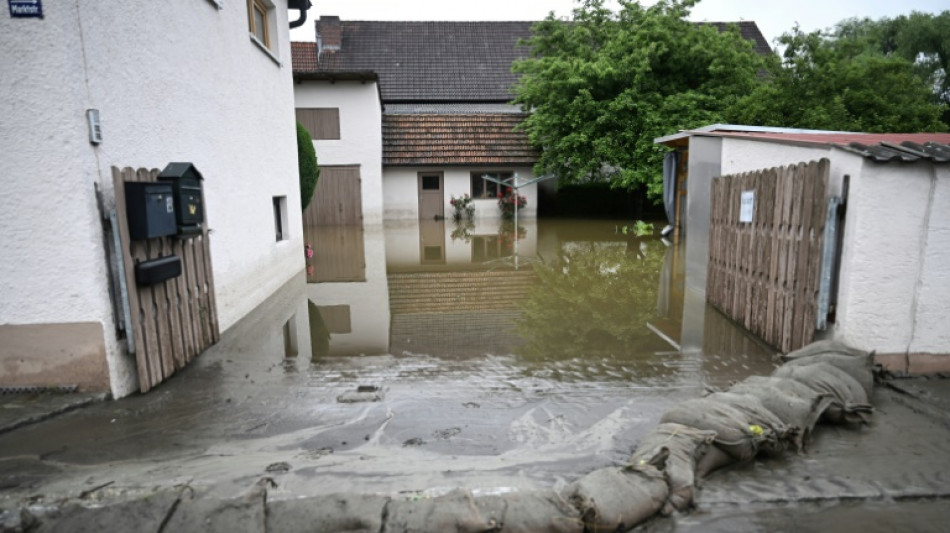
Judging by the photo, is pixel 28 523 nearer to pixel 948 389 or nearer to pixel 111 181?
pixel 111 181

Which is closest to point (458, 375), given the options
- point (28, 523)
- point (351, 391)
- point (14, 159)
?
point (351, 391)

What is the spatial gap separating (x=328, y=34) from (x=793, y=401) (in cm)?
2726

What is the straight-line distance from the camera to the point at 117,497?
2.67 m

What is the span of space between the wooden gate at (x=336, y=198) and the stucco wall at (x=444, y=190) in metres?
1.66

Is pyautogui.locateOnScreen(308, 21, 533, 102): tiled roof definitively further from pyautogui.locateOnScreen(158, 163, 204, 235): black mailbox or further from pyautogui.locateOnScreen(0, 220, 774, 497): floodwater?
pyautogui.locateOnScreen(158, 163, 204, 235): black mailbox

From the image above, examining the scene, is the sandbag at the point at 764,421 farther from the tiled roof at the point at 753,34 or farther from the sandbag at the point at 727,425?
→ the tiled roof at the point at 753,34

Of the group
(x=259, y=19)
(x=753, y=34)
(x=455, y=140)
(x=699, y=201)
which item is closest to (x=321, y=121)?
(x=455, y=140)

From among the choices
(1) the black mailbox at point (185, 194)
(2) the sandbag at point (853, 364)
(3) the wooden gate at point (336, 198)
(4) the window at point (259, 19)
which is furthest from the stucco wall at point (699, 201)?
(3) the wooden gate at point (336, 198)

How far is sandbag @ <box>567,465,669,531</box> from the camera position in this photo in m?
2.46

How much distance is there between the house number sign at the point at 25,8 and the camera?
366cm

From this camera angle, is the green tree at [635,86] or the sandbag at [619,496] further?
the green tree at [635,86]

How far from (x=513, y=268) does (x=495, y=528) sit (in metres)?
8.40

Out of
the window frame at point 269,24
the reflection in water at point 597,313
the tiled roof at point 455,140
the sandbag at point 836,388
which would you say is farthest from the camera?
the tiled roof at point 455,140

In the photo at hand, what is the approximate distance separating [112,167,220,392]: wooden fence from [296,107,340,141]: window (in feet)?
49.7
